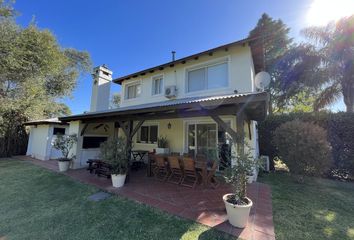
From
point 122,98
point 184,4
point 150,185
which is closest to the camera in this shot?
point 150,185

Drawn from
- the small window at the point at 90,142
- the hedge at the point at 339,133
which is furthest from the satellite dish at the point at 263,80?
the small window at the point at 90,142

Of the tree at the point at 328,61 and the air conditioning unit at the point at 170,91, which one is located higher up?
the tree at the point at 328,61

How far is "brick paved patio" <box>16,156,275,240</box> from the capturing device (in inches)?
154

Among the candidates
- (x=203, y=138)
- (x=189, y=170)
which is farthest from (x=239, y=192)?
(x=203, y=138)

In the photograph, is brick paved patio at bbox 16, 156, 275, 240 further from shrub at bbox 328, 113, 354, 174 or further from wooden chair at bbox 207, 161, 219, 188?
shrub at bbox 328, 113, 354, 174

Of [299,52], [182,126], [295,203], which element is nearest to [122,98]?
[182,126]

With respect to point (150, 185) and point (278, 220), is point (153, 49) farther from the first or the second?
point (278, 220)

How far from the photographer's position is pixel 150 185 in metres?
6.99

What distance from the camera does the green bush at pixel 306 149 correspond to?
294 inches

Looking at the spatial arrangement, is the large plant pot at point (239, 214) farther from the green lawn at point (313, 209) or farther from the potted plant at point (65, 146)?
the potted plant at point (65, 146)

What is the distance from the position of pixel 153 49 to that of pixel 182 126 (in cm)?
766

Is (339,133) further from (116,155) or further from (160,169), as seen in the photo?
(116,155)

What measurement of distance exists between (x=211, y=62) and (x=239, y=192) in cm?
711

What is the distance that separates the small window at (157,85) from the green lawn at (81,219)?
6964 mm
